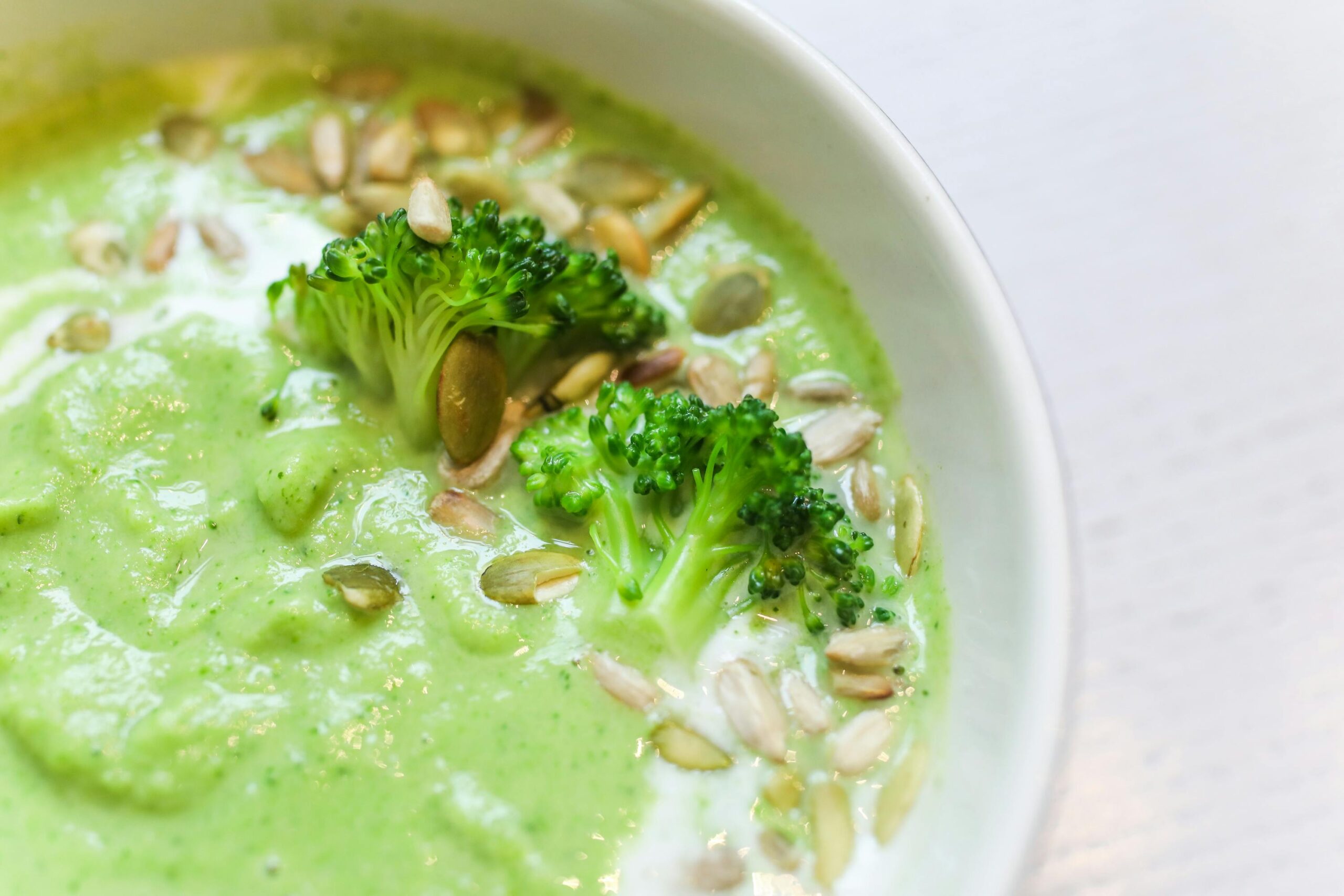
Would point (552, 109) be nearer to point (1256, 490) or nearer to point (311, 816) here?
point (311, 816)

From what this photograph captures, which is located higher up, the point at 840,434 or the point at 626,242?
the point at 626,242

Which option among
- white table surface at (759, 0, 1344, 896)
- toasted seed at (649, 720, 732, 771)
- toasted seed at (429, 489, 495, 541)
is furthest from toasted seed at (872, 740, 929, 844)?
toasted seed at (429, 489, 495, 541)

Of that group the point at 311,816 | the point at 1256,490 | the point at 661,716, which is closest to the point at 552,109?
the point at 661,716

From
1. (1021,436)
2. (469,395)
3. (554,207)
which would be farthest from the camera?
(554,207)

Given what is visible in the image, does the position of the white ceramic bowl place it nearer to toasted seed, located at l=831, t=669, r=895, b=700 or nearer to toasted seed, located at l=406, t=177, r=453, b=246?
toasted seed, located at l=831, t=669, r=895, b=700

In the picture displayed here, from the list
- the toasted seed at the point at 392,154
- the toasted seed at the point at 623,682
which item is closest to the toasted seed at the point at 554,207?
the toasted seed at the point at 392,154

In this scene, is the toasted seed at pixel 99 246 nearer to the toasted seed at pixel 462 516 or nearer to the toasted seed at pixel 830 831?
the toasted seed at pixel 462 516

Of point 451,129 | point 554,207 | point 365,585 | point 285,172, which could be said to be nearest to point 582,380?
point 554,207

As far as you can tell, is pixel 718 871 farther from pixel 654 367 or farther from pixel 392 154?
pixel 392 154
